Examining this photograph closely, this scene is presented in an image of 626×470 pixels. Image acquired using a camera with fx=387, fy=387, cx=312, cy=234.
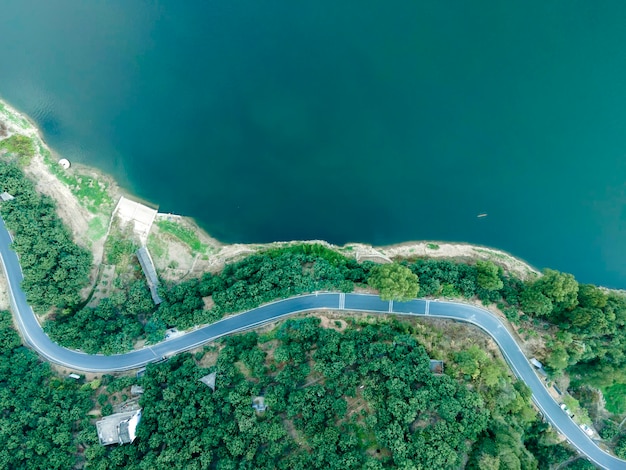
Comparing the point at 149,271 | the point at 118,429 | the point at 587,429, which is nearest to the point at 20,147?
the point at 149,271

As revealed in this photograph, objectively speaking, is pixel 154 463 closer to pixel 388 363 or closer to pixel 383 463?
pixel 383 463

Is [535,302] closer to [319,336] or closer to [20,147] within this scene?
[319,336]

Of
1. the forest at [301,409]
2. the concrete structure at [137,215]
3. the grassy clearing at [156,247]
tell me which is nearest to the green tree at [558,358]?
the forest at [301,409]

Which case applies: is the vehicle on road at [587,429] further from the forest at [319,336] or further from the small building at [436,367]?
the small building at [436,367]

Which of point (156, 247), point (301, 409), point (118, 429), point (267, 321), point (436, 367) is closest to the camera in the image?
point (301, 409)

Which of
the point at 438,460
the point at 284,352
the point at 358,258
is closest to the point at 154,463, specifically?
the point at 284,352
